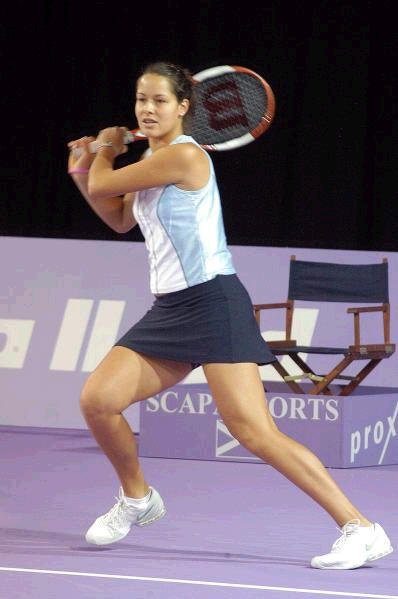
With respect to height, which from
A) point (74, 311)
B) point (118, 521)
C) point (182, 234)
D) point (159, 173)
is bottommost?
point (74, 311)

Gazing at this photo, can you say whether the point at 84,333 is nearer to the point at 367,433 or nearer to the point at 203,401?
the point at 203,401

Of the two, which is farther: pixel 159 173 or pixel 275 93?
pixel 275 93

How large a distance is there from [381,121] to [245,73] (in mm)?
4768

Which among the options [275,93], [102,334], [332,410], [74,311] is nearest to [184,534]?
[332,410]

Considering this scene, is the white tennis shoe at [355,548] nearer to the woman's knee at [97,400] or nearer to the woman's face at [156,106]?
the woman's knee at [97,400]

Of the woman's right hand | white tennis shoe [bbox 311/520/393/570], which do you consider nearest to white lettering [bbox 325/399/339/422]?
white tennis shoe [bbox 311/520/393/570]

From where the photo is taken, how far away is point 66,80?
10664mm

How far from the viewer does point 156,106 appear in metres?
4.43

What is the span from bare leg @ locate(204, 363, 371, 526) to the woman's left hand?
794 mm

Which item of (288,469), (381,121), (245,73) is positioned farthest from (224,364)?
(381,121)

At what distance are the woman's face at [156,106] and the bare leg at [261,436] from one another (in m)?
0.79

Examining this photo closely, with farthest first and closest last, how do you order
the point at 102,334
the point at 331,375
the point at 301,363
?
1. the point at 102,334
2. the point at 301,363
3. the point at 331,375

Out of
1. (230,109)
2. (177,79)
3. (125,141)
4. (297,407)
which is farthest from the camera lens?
(297,407)

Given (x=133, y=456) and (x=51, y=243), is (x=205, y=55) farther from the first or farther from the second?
(x=133, y=456)
